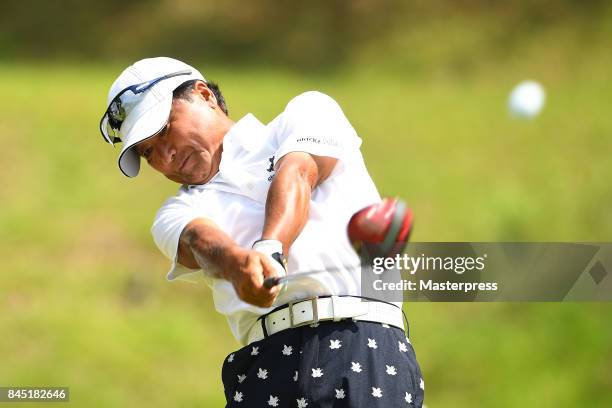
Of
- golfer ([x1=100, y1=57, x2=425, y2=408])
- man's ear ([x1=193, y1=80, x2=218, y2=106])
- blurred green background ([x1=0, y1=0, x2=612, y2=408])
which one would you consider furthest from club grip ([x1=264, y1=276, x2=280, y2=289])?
blurred green background ([x1=0, y1=0, x2=612, y2=408])

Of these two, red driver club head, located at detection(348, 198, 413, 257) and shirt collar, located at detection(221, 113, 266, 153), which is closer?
red driver club head, located at detection(348, 198, 413, 257)

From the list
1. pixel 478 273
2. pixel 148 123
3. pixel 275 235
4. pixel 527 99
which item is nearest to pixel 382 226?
pixel 275 235

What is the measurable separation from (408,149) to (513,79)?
1.45 metres

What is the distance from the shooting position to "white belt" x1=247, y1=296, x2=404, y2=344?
2312 mm

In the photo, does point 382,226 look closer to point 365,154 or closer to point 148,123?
point 148,123

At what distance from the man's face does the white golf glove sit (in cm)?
41

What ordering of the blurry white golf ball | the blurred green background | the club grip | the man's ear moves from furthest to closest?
the blurry white golf ball, the blurred green background, the man's ear, the club grip

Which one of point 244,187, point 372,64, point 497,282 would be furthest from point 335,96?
point 244,187

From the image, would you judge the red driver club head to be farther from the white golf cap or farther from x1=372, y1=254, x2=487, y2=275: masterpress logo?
the white golf cap

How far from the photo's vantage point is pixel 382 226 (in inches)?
84.7

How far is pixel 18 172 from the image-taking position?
309 inches

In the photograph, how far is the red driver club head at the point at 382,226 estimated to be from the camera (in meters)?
2.15

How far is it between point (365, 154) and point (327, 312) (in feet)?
18.3

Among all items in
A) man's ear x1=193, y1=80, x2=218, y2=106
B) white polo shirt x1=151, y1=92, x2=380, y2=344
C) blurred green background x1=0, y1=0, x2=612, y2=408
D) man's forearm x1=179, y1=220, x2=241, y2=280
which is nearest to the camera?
man's forearm x1=179, y1=220, x2=241, y2=280
